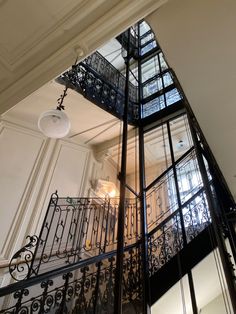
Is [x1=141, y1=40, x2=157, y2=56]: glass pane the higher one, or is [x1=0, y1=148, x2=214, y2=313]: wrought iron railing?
[x1=141, y1=40, x2=157, y2=56]: glass pane

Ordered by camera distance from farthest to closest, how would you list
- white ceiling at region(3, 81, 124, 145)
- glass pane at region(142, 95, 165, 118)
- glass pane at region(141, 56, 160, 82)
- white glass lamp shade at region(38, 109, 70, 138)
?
glass pane at region(141, 56, 160, 82) < glass pane at region(142, 95, 165, 118) < white ceiling at region(3, 81, 124, 145) < white glass lamp shade at region(38, 109, 70, 138)

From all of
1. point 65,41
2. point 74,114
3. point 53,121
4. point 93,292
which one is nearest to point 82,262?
point 93,292

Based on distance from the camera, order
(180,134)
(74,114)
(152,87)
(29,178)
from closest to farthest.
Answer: (29,178)
(74,114)
(180,134)
(152,87)

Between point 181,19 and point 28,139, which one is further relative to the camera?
point 28,139

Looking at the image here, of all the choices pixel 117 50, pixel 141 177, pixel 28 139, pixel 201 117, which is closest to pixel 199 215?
pixel 141 177

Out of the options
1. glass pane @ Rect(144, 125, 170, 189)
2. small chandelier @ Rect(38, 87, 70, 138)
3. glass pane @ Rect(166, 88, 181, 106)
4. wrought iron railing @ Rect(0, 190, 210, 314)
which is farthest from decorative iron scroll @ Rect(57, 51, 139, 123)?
wrought iron railing @ Rect(0, 190, 210, 314)

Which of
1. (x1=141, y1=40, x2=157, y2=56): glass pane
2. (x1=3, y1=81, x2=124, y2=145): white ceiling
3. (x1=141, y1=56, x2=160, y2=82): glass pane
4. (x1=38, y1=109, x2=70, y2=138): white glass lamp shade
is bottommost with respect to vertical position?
(x1=38, y1=109, x2=70, y2=138): white glass lamp shade

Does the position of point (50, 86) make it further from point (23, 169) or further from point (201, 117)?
point (201, 117)

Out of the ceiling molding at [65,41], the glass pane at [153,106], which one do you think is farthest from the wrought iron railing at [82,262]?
the glass pane at [153,106]

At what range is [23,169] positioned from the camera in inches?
173

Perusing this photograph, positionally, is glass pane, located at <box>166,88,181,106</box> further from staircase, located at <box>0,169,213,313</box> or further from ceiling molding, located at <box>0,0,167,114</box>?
ceiling molding, located at <box>0,0,167,114</box>

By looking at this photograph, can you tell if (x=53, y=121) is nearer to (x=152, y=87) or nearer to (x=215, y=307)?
(x=215, y=307)

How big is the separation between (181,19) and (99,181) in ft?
13.7

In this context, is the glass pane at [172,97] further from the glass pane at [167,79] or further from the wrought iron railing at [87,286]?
the wrought iron railing at [87,286]
